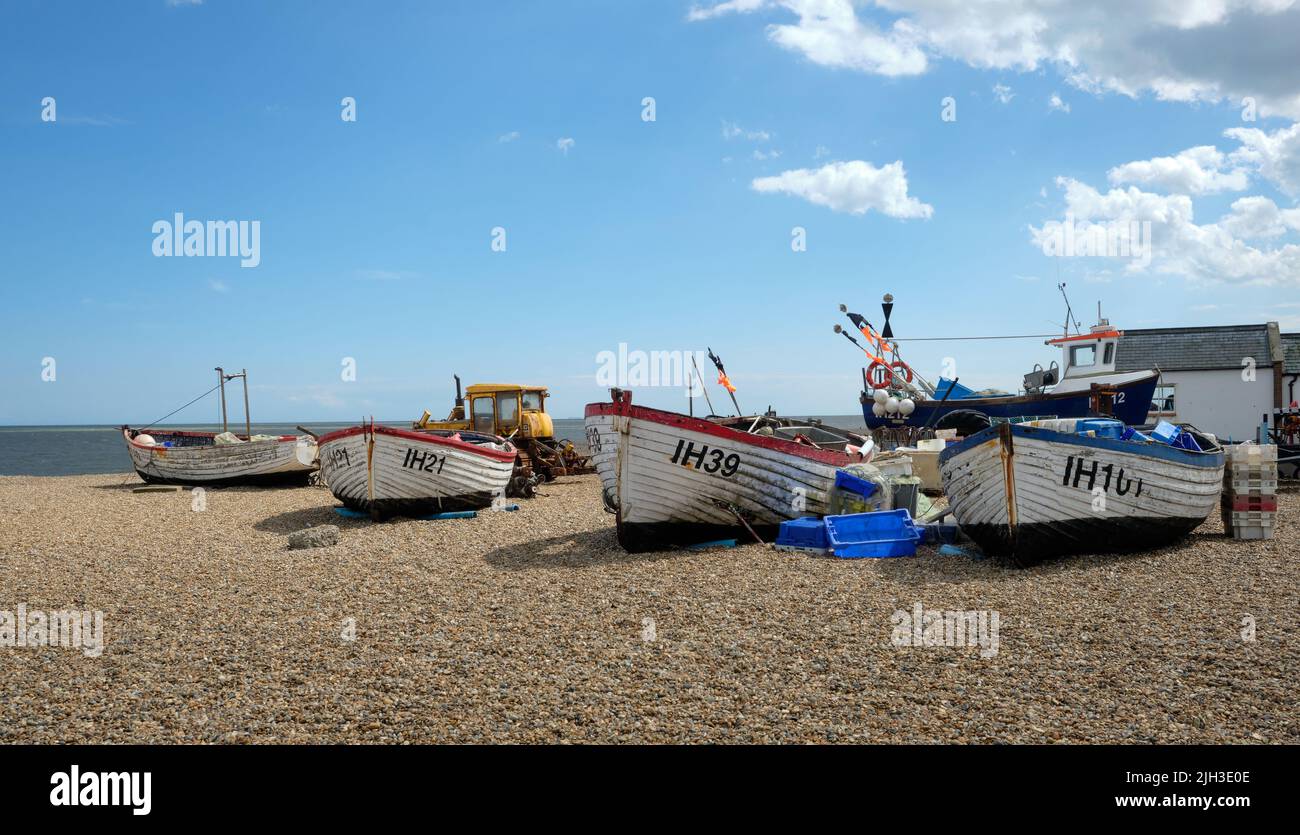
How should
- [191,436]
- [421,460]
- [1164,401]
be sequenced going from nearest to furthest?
[421,460] → [191,436] → [1164,401]

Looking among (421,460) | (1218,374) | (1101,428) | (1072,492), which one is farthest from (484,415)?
(1218,374)

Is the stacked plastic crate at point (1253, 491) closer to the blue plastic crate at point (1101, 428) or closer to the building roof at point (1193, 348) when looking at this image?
the blue plastic crate at point (1101, 428)

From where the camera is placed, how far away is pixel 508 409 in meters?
20.9

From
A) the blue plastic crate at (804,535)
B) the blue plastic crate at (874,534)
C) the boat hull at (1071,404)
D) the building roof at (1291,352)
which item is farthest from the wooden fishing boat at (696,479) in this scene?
the building roof at (1291,352)

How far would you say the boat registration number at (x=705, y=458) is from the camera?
10.7 meters

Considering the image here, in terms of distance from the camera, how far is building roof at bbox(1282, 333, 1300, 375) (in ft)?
94.2

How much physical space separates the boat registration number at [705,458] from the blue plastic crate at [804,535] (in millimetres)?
1035

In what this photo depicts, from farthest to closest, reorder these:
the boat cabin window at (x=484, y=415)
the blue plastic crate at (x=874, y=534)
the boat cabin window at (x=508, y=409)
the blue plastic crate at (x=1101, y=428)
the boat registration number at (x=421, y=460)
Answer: the boat cabin window at (x=508, y=409)
the boat cabin window at (x=484, y=415)
the boat registration number at (x=421, y=460)
the blue plastic crate at (x=1101, y=428)
the blue plastic crate at (x=874, y=534)

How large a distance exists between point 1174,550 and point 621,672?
749 centimetres

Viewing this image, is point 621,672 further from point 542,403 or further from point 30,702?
point 542,403

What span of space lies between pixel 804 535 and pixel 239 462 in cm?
1728

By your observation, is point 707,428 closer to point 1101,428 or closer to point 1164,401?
point 1101,428

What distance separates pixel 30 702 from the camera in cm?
545

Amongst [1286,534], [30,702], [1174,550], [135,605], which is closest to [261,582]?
[135,605]
